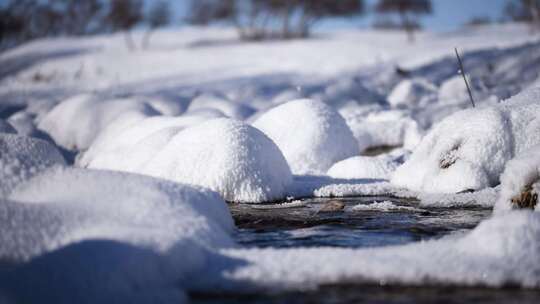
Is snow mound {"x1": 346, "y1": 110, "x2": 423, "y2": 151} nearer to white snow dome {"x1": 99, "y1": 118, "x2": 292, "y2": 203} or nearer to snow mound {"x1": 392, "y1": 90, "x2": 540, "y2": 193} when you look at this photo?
snow mound {"x1": 392, "y1": 90, "x2": 540, "y2": 193}

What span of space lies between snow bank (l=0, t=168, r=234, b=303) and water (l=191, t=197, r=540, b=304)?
0.23 m

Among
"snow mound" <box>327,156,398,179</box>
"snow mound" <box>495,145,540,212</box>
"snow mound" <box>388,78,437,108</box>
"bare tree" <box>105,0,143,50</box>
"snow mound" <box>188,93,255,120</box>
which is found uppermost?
"bare tree" <box>105,0,143,50</box>

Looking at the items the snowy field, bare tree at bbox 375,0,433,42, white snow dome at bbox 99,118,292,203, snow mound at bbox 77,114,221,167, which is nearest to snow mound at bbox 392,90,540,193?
the snowy field

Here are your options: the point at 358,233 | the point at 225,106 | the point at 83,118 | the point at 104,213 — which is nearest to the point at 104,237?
the point at 104,213

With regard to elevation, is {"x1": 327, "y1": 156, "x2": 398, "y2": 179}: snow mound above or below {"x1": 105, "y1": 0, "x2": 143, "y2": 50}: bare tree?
below

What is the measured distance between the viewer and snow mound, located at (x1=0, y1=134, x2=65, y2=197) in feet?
12.0

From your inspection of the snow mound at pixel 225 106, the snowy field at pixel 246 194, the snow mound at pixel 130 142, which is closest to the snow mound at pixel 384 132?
the snowy field at pixel 246 194

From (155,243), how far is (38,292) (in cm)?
53

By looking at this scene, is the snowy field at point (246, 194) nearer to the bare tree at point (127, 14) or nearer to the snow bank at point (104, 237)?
the snow bank at point (104, 237)

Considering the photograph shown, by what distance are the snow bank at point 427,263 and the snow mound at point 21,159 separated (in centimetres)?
139

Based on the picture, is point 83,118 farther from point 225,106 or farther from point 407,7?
point 407,7

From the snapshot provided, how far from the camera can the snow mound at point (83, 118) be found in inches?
392

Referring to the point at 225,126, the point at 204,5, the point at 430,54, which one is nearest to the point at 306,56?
the point at 430,54

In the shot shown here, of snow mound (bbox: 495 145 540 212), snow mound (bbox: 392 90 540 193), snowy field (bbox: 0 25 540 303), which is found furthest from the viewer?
snow mound (bbox: 392 90 540 193)
